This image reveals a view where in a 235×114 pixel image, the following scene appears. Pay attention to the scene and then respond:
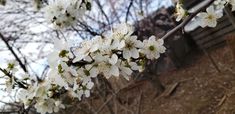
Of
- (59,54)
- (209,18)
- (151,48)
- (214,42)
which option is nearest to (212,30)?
(214,42)

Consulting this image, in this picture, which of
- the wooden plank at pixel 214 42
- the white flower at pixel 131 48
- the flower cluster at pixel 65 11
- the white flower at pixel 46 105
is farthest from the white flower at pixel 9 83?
the wooden plank at pixel 214 42

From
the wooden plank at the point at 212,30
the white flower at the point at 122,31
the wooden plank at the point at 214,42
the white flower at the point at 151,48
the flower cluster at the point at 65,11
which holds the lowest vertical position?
the white flower at the point at 151,48

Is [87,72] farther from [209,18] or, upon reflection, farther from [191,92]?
[191,92]

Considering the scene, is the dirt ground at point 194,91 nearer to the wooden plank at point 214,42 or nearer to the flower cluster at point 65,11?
the wooden plank at point 214,42

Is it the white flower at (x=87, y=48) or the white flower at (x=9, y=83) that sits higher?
the white flower at (x=9, y=83)

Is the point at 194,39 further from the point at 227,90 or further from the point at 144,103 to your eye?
the point at 227,90

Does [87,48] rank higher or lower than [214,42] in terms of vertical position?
lower

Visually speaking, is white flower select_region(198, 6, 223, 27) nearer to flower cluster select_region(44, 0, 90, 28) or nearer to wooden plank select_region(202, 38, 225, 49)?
flower cluster select_region(44, 0, 90, 28)
